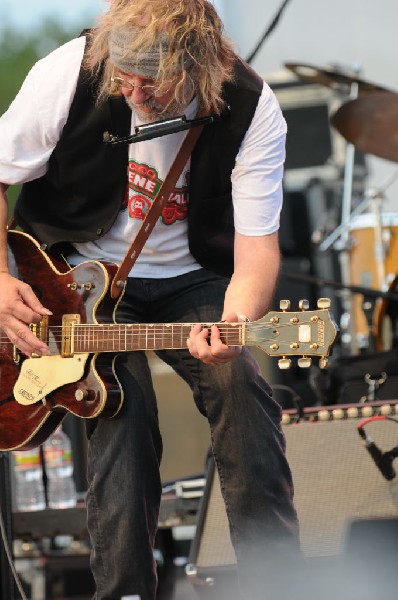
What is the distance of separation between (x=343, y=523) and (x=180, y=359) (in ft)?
2.81

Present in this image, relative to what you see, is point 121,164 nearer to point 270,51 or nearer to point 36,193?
point 36,193

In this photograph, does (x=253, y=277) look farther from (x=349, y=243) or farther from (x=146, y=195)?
(x=349, y=243)

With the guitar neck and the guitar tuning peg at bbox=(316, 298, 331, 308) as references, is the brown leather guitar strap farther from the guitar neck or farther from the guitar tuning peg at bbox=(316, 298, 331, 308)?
the guitar tuning peg at bbox=(316, 298, 331, 308)

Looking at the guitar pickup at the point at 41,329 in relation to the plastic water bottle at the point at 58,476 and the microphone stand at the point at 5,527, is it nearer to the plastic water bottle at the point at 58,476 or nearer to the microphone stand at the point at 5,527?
the microphone stand at the point at 5,527

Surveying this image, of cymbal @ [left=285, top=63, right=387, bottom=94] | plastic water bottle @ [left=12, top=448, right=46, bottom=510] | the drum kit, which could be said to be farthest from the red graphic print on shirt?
cymbal @ [left=285, top=63, right=387, bottom=94]

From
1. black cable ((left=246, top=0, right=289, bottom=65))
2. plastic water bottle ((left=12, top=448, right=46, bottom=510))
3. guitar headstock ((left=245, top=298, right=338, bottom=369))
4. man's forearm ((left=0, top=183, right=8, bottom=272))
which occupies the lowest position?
plastic water bottle ((left=12, top=448, right=46, bottom=510))

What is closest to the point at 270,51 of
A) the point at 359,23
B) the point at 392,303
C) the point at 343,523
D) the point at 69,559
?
the point at 359,23

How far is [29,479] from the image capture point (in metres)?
5.41

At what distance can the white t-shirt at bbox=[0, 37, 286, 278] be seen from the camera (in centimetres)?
319

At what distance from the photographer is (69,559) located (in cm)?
514

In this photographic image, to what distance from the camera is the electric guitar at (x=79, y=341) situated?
291cm

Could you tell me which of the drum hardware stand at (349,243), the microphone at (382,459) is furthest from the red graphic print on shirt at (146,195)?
the drum hardware stand at (349,243)

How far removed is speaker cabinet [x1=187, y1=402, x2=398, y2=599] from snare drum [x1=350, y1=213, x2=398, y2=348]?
9.12 feet

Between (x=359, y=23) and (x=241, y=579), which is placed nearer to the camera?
(x=241, y=579)
